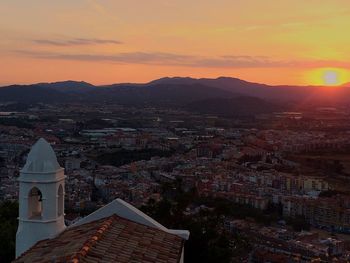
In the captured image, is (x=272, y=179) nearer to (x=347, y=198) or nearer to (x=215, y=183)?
(x=215, y=183)

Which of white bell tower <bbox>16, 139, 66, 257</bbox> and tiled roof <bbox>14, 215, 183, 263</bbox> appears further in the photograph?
white bell tower <bbox>16, 139, 66, 257</bbox>

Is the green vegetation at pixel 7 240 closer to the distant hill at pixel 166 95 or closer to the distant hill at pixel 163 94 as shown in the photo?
the distant hill at pixel 166 95

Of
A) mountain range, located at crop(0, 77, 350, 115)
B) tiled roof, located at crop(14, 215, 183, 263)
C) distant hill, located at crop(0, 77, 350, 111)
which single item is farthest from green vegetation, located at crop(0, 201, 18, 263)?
distant hill, located at crop(0, 77, 350, 111)

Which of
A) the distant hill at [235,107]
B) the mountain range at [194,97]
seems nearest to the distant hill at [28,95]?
the mountain range at [194,97]

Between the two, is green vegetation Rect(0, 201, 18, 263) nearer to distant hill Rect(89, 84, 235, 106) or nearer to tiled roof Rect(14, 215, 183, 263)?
tiled roof Rect(14, 215, 183, 263)

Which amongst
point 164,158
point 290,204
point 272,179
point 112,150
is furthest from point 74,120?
point 290,204

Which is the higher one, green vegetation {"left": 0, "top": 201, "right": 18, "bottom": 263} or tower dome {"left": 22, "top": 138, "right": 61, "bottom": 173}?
tower dome {"left": 22, "top": 138, "right": 61, "bottom": 173}

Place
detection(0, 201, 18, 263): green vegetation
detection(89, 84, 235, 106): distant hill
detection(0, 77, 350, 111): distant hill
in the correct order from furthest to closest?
detection(89, 84, 235, 106): distant hill
detection(0, 77, 350, 111): distant hill
detection(0, 201, 18, 263): green vegetation
